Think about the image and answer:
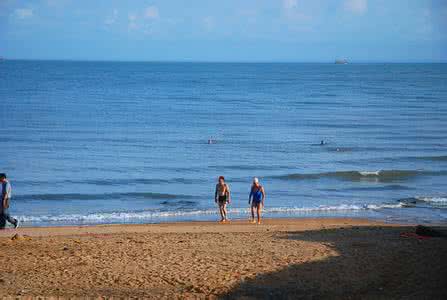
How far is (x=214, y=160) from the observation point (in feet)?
108

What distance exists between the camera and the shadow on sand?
10758 mm

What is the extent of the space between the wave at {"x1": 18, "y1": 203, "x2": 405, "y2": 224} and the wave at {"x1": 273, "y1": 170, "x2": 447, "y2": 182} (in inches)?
219

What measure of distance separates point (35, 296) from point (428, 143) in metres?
32.9

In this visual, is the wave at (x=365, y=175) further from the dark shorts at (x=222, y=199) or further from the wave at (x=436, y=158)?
the dark shorts at (x=222, y=199)

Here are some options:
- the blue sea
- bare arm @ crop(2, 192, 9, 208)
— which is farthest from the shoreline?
the blue sea

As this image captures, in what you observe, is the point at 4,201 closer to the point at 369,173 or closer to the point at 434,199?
the point at 434,199

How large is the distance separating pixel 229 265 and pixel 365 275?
8.23 feet

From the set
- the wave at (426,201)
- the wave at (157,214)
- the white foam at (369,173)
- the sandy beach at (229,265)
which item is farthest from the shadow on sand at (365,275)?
the white foam at (369,173)

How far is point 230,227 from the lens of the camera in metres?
18.1

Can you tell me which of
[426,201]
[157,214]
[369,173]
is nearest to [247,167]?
[369,173]

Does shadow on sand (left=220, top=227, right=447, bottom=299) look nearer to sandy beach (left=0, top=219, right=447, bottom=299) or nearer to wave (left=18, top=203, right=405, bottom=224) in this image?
sandy beach (left=0, top=219, right=447, bottom=299)

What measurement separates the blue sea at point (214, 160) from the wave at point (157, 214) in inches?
1.4

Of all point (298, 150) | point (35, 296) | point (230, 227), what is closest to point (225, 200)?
point (230, 227)

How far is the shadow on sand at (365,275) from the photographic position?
35.3ft
